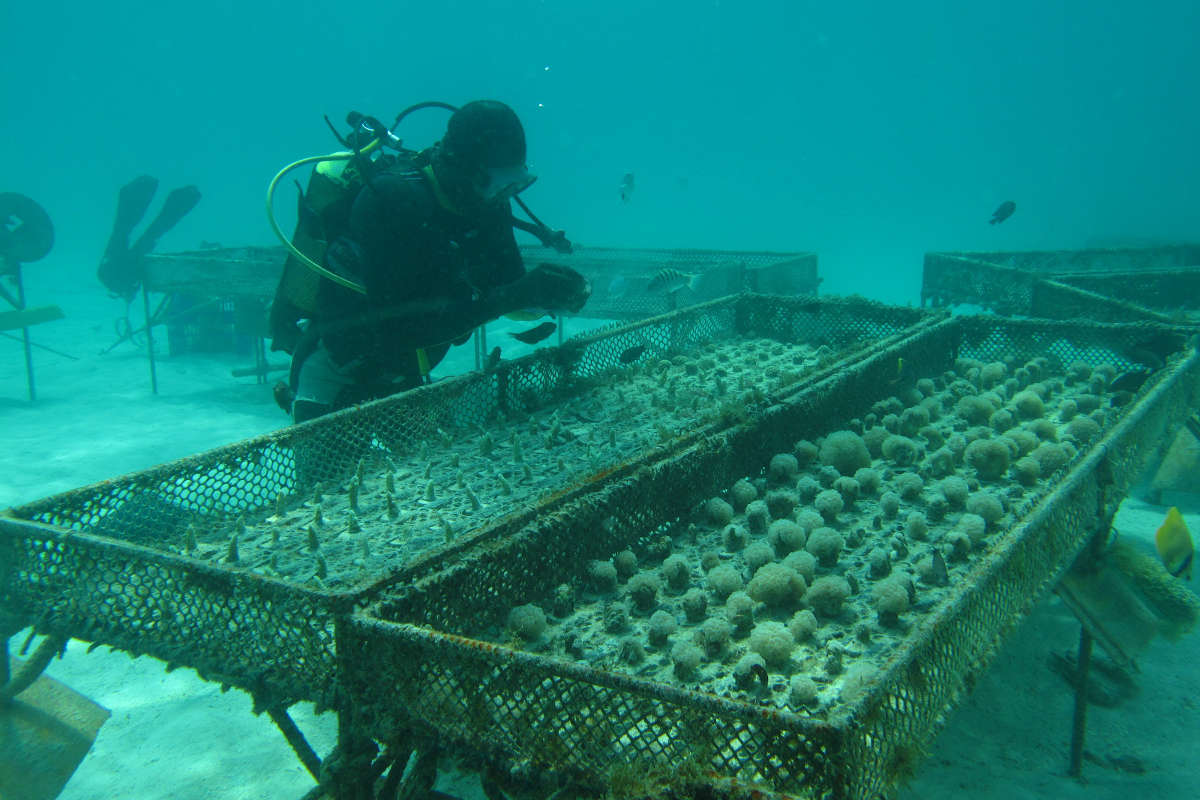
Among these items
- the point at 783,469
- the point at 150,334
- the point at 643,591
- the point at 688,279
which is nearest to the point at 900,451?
the point at 783,469

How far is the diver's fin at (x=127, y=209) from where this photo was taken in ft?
47.3

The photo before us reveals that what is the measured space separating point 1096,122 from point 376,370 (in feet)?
342

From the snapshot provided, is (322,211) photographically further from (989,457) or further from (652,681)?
(989,457)

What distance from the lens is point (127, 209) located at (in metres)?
14.6

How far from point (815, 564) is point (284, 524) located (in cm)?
260

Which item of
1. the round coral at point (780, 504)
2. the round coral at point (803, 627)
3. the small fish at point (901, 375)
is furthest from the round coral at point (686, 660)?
the small fish at point (901, 375)

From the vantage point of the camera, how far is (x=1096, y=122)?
83562mm

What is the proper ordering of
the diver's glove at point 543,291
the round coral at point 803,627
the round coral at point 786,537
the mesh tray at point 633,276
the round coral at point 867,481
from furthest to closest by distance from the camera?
the mesh tray at point 633,276
the diver's glove at point 543,291
the round coral at point 867,481
the round coral at point 786,537
the round coral at point 803,627

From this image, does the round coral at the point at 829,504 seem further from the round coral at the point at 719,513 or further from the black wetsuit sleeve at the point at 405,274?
the black wetsuit sleeve at the point at 405,274

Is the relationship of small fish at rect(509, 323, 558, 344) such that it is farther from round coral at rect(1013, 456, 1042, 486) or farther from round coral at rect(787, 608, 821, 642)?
round coral at rect(1013, 456, 1042, 486)

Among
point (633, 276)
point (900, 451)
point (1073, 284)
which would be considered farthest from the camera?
point (633, 276)

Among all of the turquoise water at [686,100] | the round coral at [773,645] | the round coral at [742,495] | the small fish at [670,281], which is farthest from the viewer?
the turquoise water at [686,100]

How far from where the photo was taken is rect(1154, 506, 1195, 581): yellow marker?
13.6 feet

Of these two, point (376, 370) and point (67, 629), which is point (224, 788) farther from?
point (376, 370)
